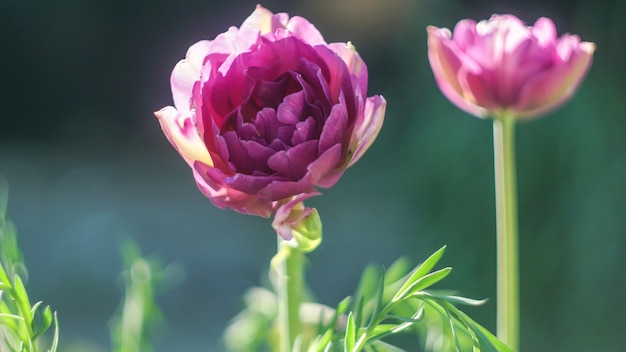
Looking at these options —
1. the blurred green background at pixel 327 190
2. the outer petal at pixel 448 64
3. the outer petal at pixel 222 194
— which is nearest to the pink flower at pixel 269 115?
the outer petal at pixel 222 194

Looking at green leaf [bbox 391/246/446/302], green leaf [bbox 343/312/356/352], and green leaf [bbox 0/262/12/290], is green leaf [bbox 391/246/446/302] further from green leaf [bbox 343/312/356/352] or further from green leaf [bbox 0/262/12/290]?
green leaf [bbox 0/262/12/290]

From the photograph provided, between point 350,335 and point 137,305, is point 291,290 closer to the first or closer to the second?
point 350,335

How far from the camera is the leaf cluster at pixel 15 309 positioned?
0.93 ft

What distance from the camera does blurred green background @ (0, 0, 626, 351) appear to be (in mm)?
1522

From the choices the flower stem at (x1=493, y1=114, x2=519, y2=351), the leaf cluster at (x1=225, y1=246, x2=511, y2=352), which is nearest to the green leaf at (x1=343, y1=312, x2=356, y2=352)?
the leaf cluster at (x1=225, y1=246, x2=511, y2=352)

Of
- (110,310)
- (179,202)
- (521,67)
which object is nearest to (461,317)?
(521,67)

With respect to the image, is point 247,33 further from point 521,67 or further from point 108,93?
point 108,93

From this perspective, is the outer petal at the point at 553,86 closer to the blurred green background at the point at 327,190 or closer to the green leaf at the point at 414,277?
the green leaf at the point at 414,277

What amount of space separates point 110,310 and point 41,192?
687 mm

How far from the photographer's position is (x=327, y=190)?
2.46 m

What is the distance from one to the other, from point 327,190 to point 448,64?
2.07m

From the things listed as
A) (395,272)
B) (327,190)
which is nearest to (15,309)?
(395,272)

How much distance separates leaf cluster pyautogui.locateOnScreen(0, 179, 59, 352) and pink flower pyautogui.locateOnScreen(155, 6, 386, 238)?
7 cm

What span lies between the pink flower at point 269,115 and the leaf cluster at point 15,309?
0.23 feet
